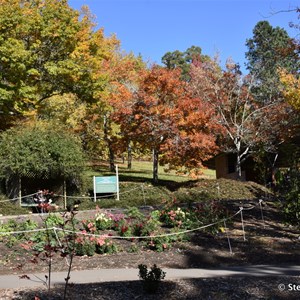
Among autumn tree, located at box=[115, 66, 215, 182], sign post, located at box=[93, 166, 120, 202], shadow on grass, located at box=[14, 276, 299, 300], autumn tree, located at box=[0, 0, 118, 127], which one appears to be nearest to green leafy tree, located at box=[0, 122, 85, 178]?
sign post, located at box=[93, 166, 120, 202]

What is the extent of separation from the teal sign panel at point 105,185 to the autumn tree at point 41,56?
18.2 feet

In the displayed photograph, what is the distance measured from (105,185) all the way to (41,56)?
26.1ft

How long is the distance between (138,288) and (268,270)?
3021 millimetres

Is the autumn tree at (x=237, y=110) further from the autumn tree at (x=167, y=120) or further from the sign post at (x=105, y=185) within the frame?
the sign post at (x=105, y=185)

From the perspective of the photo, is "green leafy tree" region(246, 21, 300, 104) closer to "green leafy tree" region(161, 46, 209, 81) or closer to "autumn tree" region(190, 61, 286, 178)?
"autumn tree" region(190, 61, 286, 178)

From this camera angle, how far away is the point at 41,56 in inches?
872

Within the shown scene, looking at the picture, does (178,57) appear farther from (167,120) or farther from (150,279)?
(150,279)

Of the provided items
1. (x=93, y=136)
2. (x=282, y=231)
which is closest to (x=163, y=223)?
(x=282, y=231)

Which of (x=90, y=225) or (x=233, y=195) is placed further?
(x=233, y=195)

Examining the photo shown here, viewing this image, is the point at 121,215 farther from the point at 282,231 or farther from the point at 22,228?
the point at 282,231

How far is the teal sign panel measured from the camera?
62.1 feet

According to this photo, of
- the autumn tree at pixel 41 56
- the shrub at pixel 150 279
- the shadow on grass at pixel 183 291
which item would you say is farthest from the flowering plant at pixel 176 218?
the autumn tree at pixel 41 56

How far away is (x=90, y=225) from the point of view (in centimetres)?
1028

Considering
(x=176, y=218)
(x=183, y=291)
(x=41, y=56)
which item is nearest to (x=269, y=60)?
(x=41, y=56)
